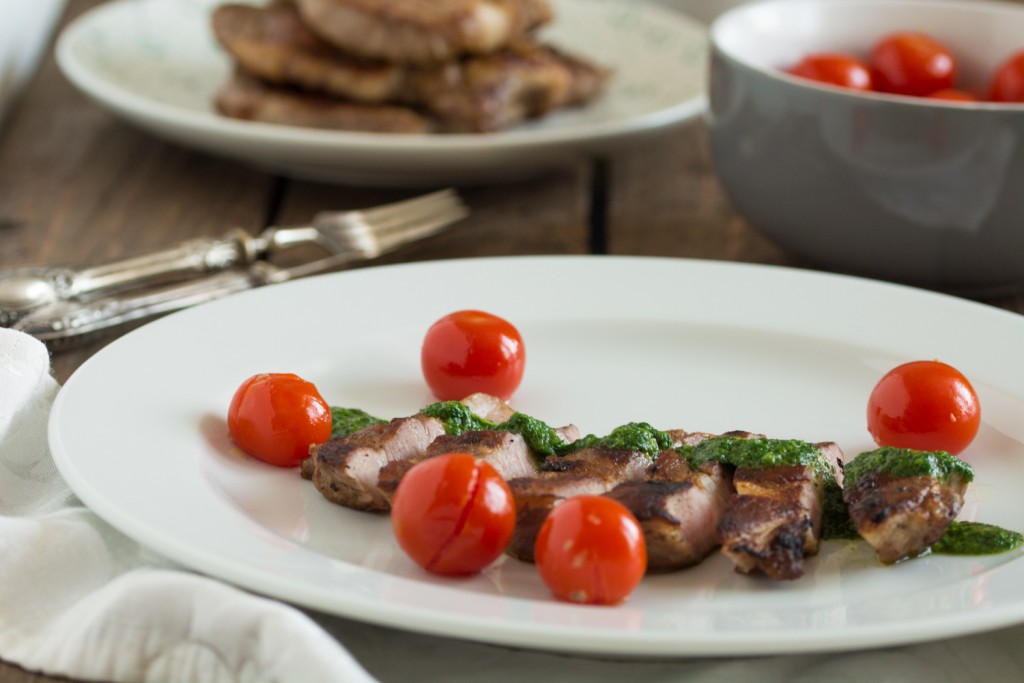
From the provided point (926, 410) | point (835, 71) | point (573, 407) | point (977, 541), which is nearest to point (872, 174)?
point (835, 71)

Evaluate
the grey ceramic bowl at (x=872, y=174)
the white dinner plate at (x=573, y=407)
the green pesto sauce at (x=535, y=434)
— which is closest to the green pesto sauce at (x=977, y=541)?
the white dinner plate at (x=573, y=407)

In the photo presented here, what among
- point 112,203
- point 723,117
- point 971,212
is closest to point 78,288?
point 112,203

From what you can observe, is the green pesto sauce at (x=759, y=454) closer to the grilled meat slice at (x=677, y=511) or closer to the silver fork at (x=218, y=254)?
the grilled meat slice at (x=677, y=511)

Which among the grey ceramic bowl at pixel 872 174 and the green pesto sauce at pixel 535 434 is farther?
the grey ceramic bowl at pixel 872 174

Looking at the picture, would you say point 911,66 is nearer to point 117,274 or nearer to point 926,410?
point 926,410

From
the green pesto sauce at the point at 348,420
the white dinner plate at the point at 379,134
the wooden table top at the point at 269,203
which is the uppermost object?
the green pesto sauce at the point at 348,420

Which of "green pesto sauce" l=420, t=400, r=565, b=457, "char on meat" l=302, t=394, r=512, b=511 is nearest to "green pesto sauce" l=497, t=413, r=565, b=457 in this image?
"green pesto sauce" l=420, t=400, r=565, b=457

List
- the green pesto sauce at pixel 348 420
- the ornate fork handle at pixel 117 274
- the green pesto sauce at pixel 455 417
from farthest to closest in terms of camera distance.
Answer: the ornate fork handle at pixel 117 274 < the green pesto sauce at pixel 348 420 < the green pesto sauce at pixel 455 417
